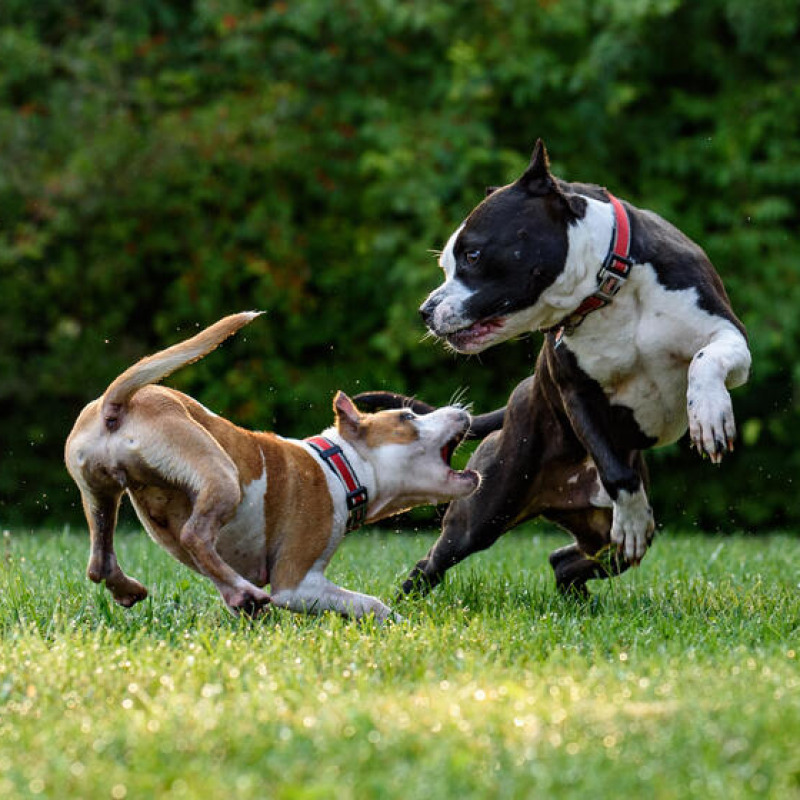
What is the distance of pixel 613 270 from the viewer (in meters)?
4.77

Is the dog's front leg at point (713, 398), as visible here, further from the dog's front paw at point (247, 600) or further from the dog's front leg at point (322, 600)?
the dog's front paw at point (247, 600)

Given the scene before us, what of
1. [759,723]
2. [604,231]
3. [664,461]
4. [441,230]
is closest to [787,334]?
[664,461]

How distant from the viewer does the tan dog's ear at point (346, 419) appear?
208 inches

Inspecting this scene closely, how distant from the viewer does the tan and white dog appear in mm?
4355

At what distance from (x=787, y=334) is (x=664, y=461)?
164 cm

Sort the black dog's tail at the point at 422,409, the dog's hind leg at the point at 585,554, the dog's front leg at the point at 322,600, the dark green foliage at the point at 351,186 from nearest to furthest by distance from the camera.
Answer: the dog's front leg at the point at 322,600 → the dog's hind leg at the point at 585,554 → the black dog's tail at the point at 422,409 → the dark green foliage at the point at 351,186

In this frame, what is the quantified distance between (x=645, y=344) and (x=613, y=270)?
0.99 ft

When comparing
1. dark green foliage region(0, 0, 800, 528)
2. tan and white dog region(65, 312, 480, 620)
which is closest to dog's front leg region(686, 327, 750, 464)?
tan and white dog region(65, 312, 480, 620)

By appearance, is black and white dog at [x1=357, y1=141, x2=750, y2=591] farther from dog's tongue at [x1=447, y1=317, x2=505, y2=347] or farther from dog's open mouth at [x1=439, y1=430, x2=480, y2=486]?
dog's open mouth at [x1=439, y1=430, x2=480, y2=486]

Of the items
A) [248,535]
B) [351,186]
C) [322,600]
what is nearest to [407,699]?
[322,600]

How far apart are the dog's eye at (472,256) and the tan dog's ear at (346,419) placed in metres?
0.80

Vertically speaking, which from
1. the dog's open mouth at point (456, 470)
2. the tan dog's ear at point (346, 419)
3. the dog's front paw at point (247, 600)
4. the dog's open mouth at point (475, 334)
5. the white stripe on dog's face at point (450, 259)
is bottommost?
the dog's front paw at point (247, 600)

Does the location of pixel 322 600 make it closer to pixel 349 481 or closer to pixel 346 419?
pixel 349 481

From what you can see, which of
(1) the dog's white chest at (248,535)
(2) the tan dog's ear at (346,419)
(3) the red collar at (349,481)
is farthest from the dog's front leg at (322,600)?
(2) the tan dog's ear at (346,419)
